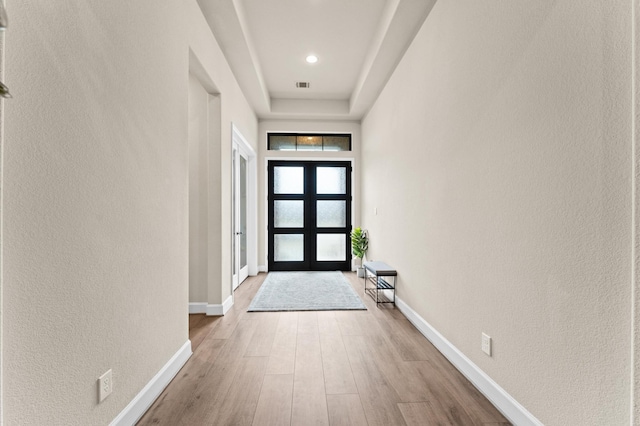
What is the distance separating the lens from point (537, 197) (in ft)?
4.97

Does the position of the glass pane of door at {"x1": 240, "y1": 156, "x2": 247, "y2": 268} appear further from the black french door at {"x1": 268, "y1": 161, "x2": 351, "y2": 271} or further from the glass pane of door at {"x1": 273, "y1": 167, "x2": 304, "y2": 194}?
the glass pane of door at {"x1": 273, "y1": 167, "x2": 304, "y2": 194}

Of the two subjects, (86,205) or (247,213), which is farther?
(247,213)

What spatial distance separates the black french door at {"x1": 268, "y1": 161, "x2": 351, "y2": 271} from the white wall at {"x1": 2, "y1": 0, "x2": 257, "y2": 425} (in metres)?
3.84

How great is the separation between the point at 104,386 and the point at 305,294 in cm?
301

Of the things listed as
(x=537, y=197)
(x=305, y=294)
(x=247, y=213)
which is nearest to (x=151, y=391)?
(x=537, y=197)

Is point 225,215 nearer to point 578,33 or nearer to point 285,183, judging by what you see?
point 285,183

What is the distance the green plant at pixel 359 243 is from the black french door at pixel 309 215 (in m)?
0.53

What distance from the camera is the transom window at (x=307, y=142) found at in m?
6.04

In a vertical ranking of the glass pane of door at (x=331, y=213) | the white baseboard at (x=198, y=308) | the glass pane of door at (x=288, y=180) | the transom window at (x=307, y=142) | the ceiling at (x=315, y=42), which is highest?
the ceiling at (x=315, y=42)

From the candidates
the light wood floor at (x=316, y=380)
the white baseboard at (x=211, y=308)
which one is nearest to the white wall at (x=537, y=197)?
the light wood floor at (x=316, y=380)

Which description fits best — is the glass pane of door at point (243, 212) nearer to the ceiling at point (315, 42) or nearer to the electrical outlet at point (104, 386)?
the ceiling at point (315, 42)

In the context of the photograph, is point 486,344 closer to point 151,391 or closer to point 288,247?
point 151,391

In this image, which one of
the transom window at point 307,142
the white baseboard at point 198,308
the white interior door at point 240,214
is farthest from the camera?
the transom window at point 307,142

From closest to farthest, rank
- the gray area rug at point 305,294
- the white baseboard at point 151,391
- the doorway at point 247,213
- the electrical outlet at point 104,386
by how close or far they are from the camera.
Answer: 1. the electrical outlet at point 104,386
2. the white baseboard at point 151,391
3. the gray area rug at point 305,294
4. the doorway at point 247,213
